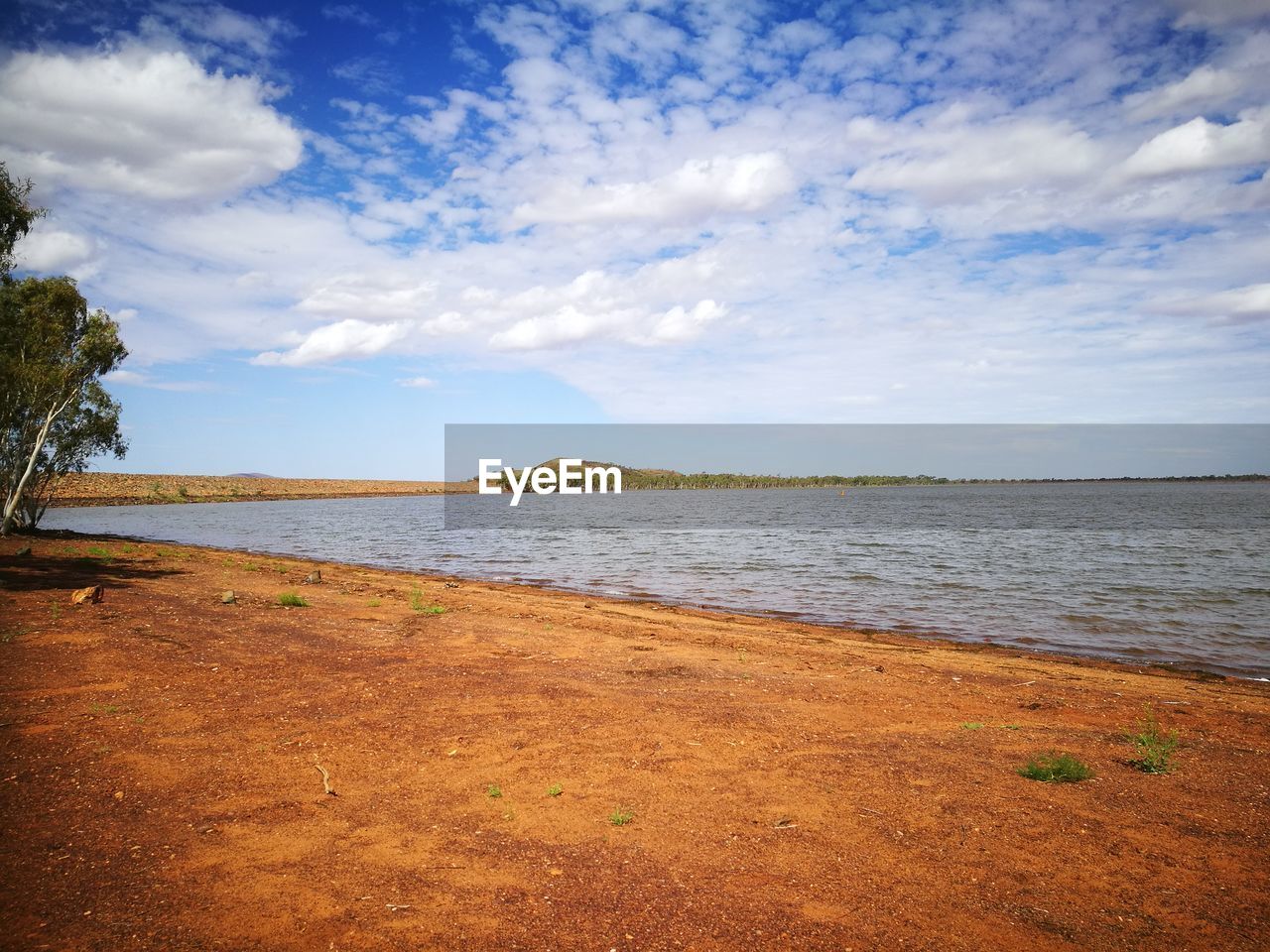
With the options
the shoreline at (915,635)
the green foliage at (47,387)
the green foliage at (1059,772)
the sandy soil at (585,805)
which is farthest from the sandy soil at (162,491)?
the green foliage at (1059,772)

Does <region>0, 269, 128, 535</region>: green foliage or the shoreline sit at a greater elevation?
<region>0, 269, 128, 535</region>: green foliage

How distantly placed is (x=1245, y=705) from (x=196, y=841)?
1537cm

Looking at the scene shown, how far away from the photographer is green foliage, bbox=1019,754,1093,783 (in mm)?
7172

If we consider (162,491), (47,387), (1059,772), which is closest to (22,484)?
(47,387)

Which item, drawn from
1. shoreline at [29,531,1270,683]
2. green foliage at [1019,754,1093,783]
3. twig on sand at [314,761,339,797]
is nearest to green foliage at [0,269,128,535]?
shoreline at [29,531,1270,683]

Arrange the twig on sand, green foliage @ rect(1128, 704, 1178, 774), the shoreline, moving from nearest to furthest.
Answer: the twig on sand, green foliage @ rect(1128, 704, 1178, 774), the shoreline

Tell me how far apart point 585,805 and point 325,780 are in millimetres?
2736

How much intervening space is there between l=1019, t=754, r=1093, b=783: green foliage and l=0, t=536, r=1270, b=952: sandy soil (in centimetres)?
21

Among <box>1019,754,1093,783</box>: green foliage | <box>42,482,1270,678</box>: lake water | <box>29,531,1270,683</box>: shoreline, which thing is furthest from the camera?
<box>42,482,1270,678</box>: lake water

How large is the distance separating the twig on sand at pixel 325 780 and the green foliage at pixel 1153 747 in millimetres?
9012

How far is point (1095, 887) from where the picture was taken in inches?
205

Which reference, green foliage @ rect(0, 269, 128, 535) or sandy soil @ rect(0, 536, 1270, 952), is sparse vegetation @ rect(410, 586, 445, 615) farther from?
green foliage @ rect(0, 269, 128, 535)

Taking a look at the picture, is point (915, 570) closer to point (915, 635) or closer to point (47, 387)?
point (915, 635)

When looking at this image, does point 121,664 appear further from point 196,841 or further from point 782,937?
point 782,937
